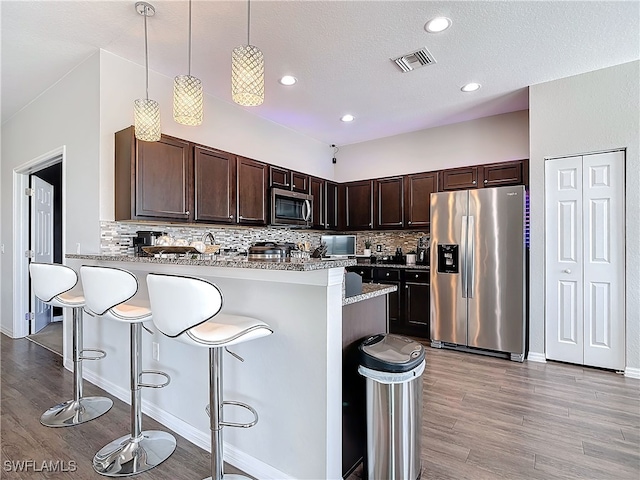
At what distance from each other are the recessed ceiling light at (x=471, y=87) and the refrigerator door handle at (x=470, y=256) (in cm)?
137

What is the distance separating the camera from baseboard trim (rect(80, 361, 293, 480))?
1.77 m

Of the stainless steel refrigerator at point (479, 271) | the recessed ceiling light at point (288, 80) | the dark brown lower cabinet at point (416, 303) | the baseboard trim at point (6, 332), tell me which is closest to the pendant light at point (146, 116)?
the recessed ceiling light at point (288, 80)

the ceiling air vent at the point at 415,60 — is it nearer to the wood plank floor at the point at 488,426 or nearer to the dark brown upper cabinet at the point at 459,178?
the dark brown upper cabinet at the point at 459,178

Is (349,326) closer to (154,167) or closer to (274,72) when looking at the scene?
(154,167)

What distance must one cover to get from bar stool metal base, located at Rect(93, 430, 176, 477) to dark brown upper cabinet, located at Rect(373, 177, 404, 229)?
152 inches

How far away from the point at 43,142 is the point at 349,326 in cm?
406

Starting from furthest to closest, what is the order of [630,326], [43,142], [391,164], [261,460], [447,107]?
[391,164], [447,107], [43,142], [630,326], [261,460]

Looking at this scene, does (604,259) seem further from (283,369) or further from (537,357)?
(283,369)

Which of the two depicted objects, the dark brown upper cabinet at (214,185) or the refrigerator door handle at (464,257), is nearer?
the dark brown upper cabinet at (214,185)

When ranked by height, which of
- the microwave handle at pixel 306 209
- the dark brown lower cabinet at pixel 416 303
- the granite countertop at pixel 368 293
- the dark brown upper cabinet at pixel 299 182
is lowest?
the dark brown lower cabinet at pixel 416 303

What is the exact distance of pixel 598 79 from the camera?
332 cm

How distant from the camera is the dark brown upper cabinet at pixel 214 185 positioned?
3368 mm

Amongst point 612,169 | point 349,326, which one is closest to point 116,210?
point 349,326

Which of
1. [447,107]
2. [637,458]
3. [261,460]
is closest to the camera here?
[261,460]
